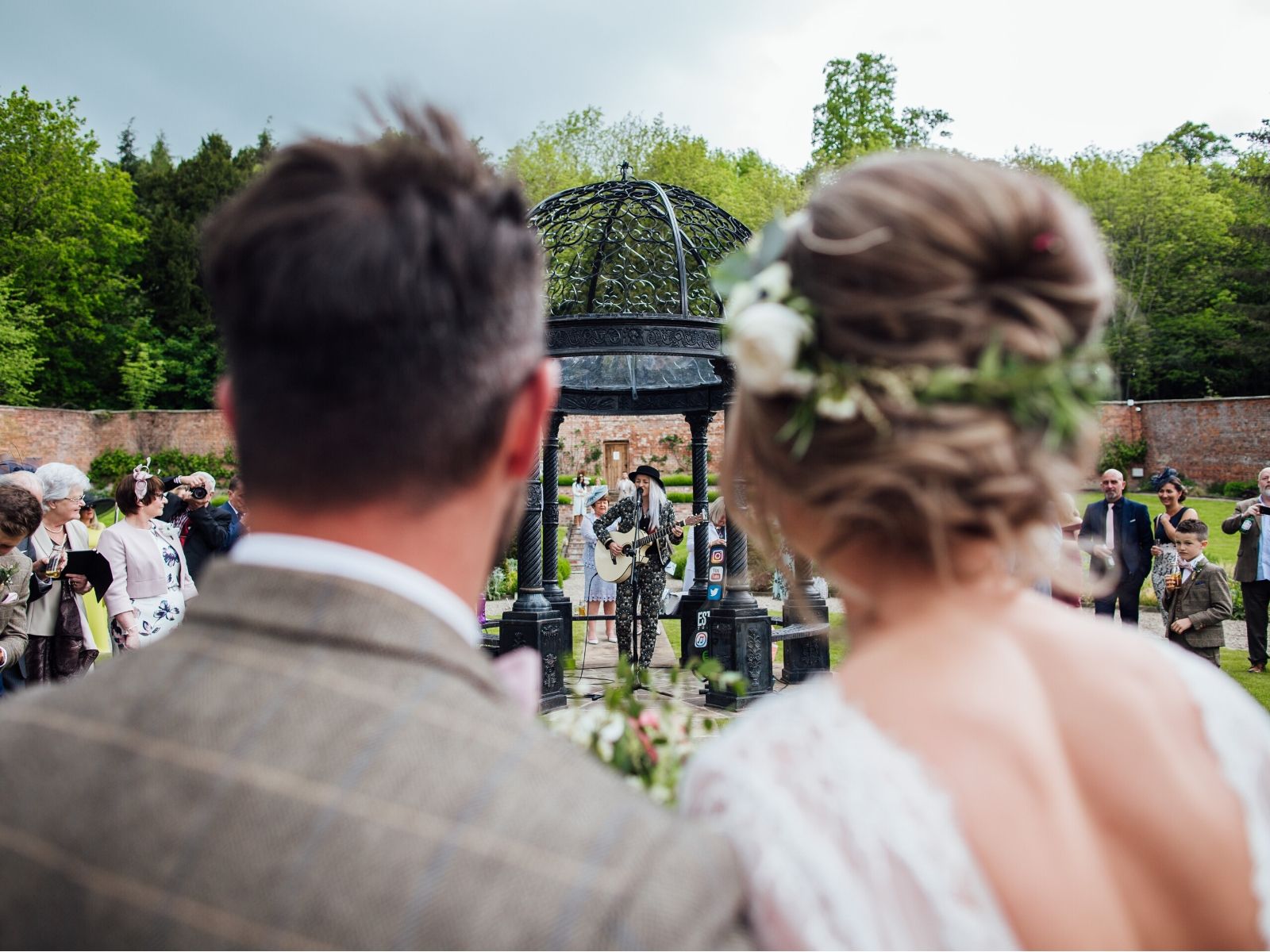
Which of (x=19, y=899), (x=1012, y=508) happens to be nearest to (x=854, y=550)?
(x=1012, y=508)

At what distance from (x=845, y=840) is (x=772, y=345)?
60cm

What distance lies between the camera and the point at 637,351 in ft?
23.7

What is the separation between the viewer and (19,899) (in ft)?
2.92

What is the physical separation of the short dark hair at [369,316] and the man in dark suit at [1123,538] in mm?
9669

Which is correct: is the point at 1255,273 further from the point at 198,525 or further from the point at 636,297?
the point at 198,525

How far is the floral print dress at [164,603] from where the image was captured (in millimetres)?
5902

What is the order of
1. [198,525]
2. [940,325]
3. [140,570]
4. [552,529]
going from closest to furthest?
1. [940,325]
2. [140,570]
3. [198,525]
4. [552,529]

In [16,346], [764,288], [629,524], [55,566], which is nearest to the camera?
[764,288]

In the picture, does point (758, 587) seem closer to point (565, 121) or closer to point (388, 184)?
point (388, 184)

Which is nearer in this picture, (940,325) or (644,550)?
(940,325)

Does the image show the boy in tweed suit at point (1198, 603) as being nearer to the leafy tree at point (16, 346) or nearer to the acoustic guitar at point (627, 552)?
the acoustic guitar at point (627, 552)

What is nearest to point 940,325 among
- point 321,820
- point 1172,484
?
point 321,820

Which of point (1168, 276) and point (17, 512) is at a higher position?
point (1168, 276)

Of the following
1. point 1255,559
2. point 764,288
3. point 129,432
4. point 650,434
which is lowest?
point 1255,559
